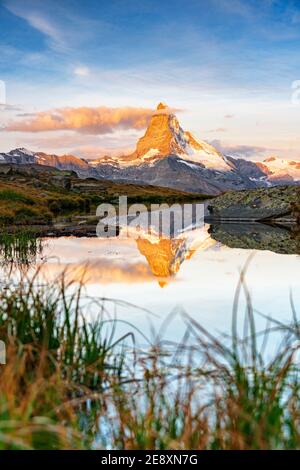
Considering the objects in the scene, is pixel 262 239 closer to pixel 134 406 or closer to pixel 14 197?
pixel 134 406

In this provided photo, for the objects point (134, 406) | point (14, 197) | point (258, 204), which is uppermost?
point (14, 197)

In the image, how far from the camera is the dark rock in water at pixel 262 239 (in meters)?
20.6

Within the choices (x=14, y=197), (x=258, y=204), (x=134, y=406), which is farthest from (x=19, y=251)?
(x=14, y=197)

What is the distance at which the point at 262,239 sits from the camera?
78.9 ft

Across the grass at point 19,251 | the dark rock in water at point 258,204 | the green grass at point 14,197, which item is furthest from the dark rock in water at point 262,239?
the green grass at point 14,197

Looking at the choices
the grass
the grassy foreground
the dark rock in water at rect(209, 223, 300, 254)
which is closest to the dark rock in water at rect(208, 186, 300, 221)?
the dark rock in water at rect(209, 223, 300, 254)

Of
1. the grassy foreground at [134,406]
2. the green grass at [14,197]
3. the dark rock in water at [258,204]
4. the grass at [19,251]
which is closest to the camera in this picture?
the grassy foreground at [134,406]

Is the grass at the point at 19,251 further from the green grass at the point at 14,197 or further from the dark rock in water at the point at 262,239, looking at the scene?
the green grass at the point at 14,197

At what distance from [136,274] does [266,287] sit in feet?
10.1

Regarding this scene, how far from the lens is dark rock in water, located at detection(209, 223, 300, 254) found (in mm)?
20625

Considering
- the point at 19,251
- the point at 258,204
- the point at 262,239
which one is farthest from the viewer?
the point at 258,204

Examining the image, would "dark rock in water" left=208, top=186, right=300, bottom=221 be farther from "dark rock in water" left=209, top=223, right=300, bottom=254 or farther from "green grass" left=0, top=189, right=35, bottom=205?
"green grass" left=0, top=189, right=35, bottom=205

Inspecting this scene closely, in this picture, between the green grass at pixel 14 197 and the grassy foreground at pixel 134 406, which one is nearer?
the grassy foreground at pixel 134 406

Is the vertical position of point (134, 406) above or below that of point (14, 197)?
below
